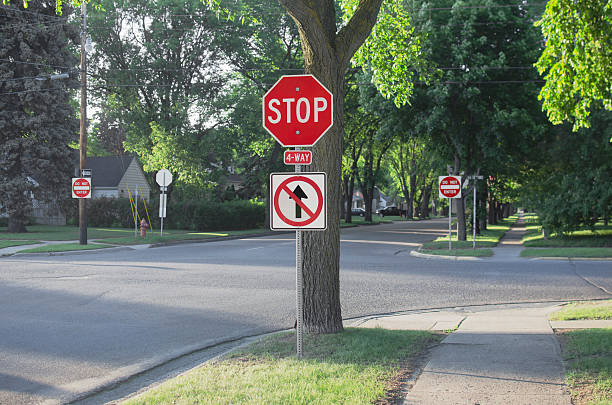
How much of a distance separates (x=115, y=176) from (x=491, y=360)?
5003 centimetres

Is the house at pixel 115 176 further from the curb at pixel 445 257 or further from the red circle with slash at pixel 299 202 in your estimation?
the red circle with slash at pixel 299 202

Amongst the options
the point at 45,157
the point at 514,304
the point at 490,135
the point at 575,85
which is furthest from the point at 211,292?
the point at 45,157

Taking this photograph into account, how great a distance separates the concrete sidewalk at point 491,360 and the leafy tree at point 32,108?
3019cm

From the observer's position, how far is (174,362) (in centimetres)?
704

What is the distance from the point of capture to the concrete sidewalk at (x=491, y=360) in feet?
17.0

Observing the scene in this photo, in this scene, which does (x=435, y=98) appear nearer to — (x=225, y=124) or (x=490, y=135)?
(x=490, y=135)

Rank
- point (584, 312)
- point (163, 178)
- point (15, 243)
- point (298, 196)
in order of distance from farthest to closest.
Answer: point (163, 178) → point (15, 243) → point (584, 312) → point (298, 196)

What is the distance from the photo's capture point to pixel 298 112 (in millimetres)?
6680

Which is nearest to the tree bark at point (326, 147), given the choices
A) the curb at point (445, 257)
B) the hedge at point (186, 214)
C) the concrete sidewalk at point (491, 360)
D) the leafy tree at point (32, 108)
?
the concrete sidewalk at point (491, 360)

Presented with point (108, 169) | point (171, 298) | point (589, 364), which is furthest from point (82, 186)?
point (108, 169)

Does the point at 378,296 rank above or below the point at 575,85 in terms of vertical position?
below

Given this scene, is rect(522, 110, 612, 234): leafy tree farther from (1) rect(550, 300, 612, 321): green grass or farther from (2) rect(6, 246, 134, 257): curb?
(2) rect(6, 246, 134, 257): curb

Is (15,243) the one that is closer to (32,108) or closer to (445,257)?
(32,108)

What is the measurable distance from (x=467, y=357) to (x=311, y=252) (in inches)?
87.9
